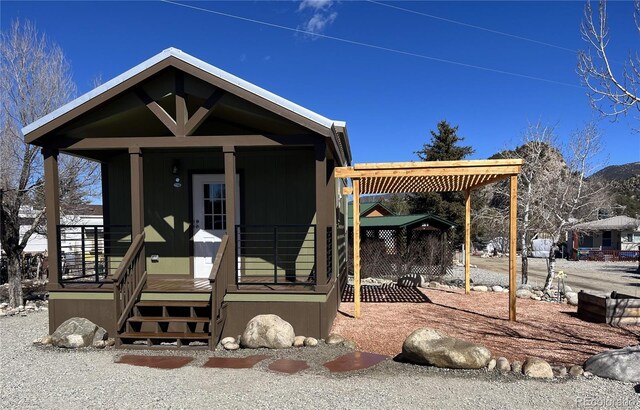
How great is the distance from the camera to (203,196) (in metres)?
7.74

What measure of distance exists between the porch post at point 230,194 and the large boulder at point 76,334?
231 centimetres

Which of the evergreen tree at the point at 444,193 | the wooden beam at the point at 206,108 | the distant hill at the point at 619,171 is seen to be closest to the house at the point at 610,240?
the distant hill at the point at 619,171

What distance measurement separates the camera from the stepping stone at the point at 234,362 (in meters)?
4.72

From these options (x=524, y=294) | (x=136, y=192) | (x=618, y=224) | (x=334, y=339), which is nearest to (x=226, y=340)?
(x=334, y=339)

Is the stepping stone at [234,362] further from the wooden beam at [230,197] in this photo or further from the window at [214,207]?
the window at [214,207]

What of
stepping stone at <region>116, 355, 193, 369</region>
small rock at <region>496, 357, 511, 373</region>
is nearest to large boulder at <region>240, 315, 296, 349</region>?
stepping stone at <region>116, 355, 193, 369</region>

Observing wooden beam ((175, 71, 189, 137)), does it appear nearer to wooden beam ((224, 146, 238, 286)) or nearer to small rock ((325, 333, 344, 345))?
wooden beam ((224, 146, 238, 286))

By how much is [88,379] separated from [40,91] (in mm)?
8646

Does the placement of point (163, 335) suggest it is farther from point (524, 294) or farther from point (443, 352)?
point (524, 294)

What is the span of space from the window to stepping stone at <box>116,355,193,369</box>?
300cm

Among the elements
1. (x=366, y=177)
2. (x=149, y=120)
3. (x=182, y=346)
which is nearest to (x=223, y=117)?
(x=149, y=120)

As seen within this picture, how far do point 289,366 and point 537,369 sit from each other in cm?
271

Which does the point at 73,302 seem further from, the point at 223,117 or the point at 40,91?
the point at 40,91

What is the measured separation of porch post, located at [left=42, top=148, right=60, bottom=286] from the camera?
623cm
